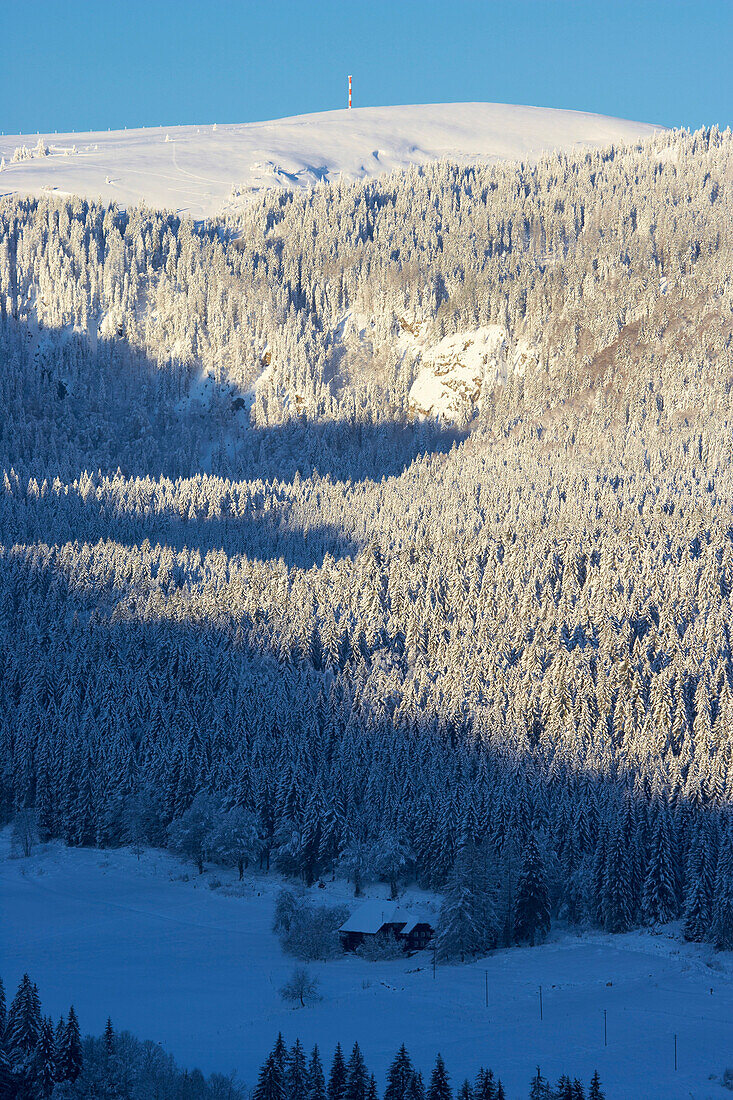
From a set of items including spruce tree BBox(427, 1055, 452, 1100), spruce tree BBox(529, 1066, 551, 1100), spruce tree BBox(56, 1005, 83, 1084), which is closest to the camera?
spruce tree BBox(529, 1066, 551, 1100)

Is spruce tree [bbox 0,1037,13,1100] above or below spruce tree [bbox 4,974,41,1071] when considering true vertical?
below

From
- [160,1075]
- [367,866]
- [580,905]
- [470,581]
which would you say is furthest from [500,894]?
[470,581]

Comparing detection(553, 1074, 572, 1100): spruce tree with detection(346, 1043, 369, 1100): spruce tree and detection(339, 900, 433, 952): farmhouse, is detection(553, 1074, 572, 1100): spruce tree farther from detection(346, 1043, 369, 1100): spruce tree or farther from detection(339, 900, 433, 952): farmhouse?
detection(339, 900, 433, 952): farmhouse

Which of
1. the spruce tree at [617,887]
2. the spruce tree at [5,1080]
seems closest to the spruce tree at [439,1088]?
the spruce tree at [5,1080]

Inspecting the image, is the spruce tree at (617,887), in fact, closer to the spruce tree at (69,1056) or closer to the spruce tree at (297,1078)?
the spruce tree at (297,1078)

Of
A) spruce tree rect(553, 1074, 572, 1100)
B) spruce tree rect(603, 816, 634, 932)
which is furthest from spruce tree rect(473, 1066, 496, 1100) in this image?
spruce tree rect(603, 816, 634, 932)

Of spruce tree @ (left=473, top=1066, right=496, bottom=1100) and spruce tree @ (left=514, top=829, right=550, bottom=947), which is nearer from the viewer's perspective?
spruce tree @ (left=473, top=1066, right=496, bottom=1100)

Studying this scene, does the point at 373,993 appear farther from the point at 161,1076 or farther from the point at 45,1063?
the point at 45,1063
